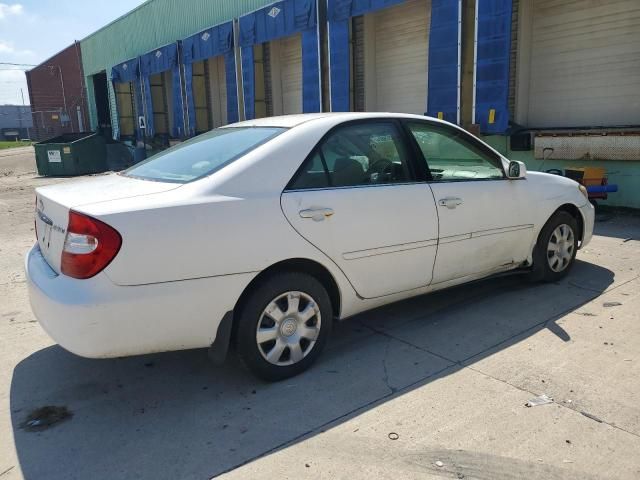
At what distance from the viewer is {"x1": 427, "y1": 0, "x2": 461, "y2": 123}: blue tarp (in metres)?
10.6

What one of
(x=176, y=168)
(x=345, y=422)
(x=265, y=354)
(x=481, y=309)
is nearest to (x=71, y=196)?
(x=176, y=168)

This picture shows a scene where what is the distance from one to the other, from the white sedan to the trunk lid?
17mm

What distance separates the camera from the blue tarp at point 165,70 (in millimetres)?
22016

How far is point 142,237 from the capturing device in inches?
109

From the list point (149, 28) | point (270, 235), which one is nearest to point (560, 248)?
point (270, 235)

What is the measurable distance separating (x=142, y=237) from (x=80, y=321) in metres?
0.53

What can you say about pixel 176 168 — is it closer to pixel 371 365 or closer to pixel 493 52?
pixel 371 365

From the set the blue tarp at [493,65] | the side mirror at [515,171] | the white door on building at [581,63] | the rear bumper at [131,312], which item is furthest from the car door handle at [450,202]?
the white door on building at [581,63]

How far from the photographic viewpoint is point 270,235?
3.11 m

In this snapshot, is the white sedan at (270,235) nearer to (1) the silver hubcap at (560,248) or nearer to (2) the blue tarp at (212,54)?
(1) the silver hubcap at (560,248)

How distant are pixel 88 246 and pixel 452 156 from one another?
110 inches

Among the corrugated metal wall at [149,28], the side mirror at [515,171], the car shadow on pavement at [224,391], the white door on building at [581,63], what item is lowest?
the car shadow on pavement at [224,391]

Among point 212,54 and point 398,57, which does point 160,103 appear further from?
point 398,57

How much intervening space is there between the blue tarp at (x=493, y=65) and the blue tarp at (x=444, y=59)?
2.06 ft
